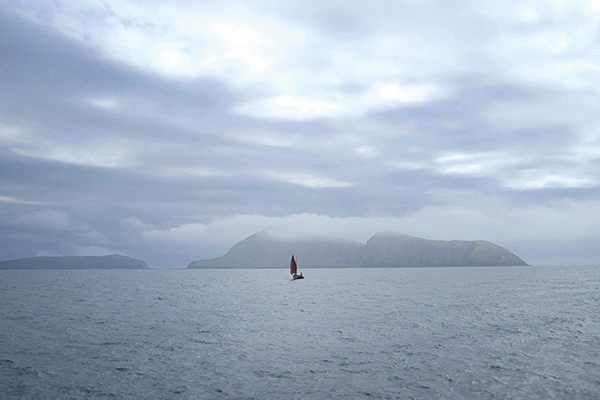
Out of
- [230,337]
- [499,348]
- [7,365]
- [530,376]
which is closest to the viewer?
[530,376]

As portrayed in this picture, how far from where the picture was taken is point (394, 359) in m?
40.0

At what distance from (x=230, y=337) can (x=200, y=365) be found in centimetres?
1445

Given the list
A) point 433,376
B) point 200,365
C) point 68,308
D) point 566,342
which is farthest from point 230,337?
point 68,308

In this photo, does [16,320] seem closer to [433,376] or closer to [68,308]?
[68,308]

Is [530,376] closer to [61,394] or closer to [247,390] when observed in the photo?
[247,390]

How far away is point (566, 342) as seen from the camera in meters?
47.5

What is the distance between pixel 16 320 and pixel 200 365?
4694 centimetres

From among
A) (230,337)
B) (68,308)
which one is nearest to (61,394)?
(230,337)

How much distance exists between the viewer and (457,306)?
8656 centimetres

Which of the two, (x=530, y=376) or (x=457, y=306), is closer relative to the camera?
(x=530, y=376)

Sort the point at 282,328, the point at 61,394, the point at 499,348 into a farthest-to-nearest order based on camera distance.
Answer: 1. the point at 282,328
2. the point at 499,348
3. the point at 61,394

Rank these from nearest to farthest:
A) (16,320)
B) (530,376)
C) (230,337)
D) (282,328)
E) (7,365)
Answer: (530,376), (7,365), (230,337), (282,328), (16,320)

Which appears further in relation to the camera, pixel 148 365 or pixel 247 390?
pixel 148 365

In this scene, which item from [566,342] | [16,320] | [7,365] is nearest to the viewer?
[7,365]
